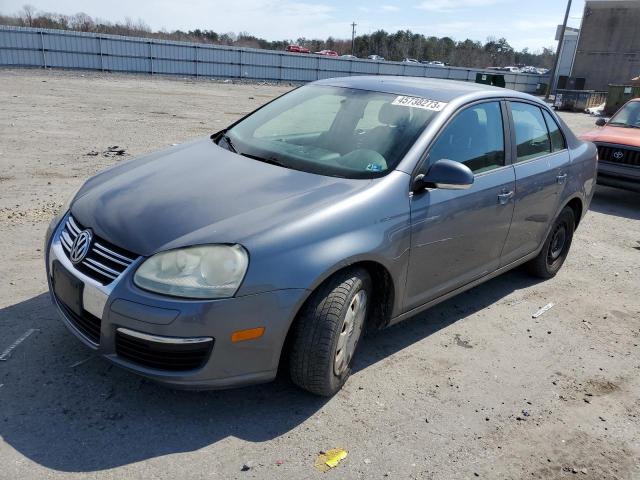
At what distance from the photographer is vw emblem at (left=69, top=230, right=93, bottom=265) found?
9.07 feet

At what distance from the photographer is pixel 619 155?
326 inches

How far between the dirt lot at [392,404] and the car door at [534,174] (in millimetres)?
595

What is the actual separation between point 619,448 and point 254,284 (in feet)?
7.05

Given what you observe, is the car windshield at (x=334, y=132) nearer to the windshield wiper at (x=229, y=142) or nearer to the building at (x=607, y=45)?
the windshield wiper at (x=229, y=142)

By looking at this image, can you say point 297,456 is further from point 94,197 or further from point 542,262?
point 542,262

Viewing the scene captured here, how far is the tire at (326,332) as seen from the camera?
2.78 meters

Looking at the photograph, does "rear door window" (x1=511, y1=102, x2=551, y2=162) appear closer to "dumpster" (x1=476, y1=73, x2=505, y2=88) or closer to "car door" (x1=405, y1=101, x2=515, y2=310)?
"car door" (x1=405, y1=101, x2=515, y2=310)

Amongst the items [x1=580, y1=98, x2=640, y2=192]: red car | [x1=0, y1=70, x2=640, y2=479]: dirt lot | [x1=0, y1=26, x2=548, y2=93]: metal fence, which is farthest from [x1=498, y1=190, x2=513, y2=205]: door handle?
[x1=0, y1=26, x2=548, y2=93]: metal fence

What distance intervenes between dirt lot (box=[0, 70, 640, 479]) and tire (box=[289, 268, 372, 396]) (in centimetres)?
21

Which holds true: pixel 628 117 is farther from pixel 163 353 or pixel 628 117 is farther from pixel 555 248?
pixel 163 353

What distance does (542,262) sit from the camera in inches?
198

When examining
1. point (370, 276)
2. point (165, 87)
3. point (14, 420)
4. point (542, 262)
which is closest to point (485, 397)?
point (370, 276)

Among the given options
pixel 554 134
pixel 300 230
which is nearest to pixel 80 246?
pixel 300 230

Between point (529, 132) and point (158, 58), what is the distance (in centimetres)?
2705
